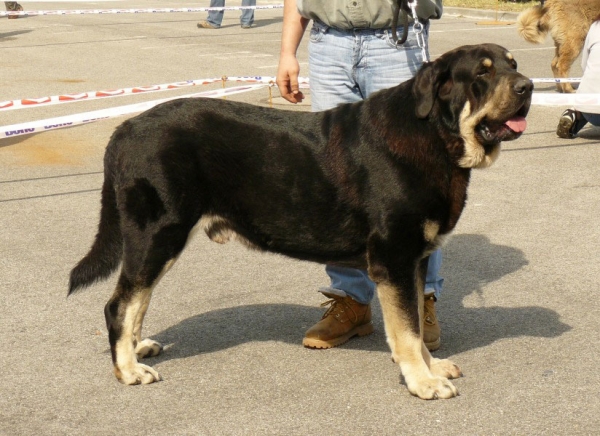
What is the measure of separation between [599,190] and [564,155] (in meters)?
1.33

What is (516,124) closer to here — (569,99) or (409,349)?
(409,349)

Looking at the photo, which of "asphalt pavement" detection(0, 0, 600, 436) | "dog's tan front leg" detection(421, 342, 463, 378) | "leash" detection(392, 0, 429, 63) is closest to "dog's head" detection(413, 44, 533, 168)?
"leash" detection(392, 0, 429, 63)

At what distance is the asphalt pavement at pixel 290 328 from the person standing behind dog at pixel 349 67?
14 cm

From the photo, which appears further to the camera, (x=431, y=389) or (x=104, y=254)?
(x=104, y=254)

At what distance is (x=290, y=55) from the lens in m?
5.05

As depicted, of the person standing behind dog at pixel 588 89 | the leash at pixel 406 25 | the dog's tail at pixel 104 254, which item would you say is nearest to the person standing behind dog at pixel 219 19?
the person standing behind dog at pixel 588 89

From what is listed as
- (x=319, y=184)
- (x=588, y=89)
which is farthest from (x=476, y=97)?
(x=588, y=89)

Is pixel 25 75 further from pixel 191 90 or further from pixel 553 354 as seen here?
pixel 553 354

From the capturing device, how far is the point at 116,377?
177 inches

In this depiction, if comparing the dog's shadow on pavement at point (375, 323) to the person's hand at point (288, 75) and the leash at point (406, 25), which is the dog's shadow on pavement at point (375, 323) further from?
the leash at point (406, 25)

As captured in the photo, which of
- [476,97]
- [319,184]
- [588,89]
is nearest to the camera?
[476,97]

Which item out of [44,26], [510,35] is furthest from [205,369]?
[44,26]

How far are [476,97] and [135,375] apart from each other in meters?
2.02

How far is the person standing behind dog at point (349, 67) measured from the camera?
478 cm
